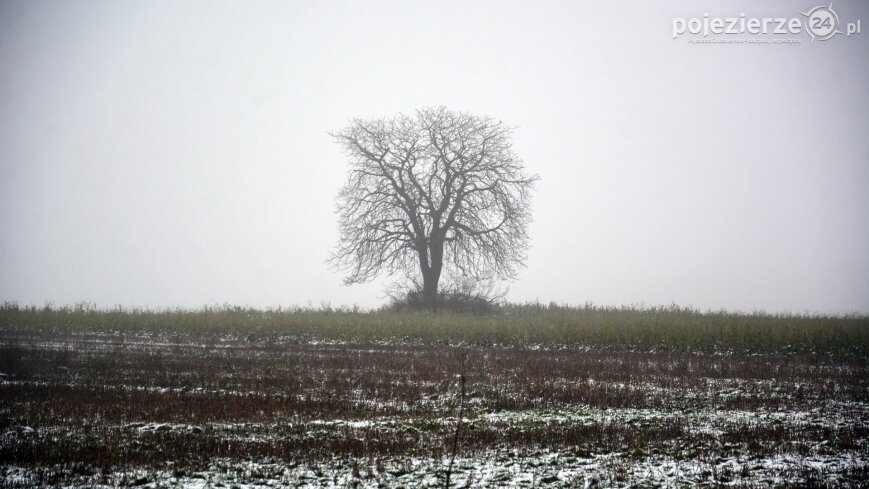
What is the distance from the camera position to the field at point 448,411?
23.9 ft

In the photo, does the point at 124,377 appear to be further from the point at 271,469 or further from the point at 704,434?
the point at 704,434

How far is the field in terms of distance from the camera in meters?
7.30

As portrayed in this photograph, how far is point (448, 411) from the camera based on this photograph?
11141 mm

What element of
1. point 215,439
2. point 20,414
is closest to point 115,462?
point 215,439

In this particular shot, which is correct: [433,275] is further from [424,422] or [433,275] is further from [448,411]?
[424,422]

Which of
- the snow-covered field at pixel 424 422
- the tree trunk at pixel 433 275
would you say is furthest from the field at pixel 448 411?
the tree trunk at pixel 433 275

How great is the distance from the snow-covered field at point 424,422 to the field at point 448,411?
41mm

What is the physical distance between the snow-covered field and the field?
4 cm

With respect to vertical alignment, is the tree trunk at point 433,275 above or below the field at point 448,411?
above

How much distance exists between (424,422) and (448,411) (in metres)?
1.22

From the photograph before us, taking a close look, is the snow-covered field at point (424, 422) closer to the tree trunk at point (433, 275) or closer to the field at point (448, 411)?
the field at point (448, 411)

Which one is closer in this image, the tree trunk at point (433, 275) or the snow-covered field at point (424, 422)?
the snow-covered field at point (424, 422)

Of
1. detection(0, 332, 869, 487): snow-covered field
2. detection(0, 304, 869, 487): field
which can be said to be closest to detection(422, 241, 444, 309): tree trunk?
detection(0, 304, 869, 487): field

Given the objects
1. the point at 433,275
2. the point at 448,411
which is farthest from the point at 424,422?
the point at 433,275
